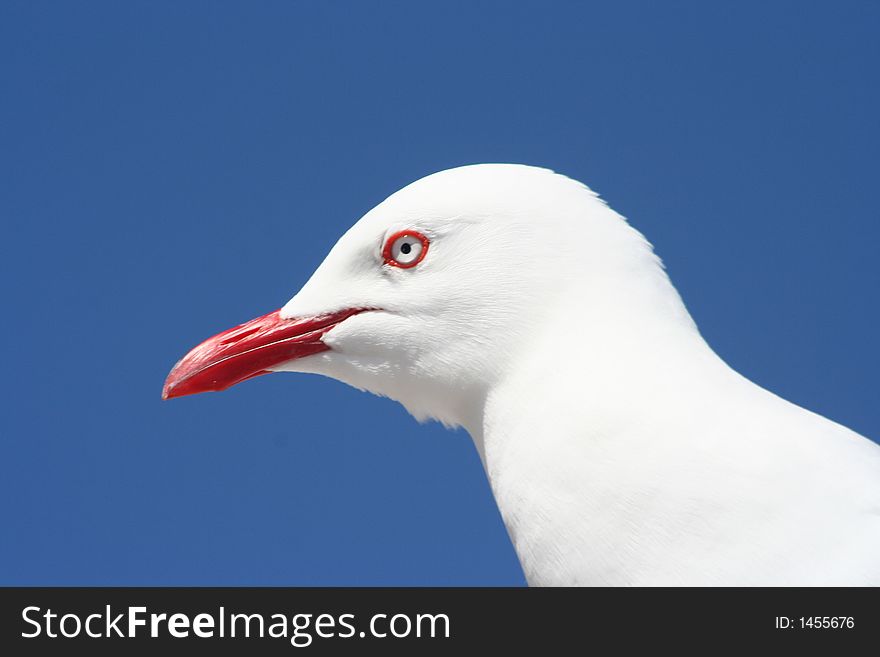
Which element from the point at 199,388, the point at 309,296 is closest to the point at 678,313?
the point at 309,296

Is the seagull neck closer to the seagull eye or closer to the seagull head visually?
the seagull head

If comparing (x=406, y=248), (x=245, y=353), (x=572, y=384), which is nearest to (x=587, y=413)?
(x=572, y=384)

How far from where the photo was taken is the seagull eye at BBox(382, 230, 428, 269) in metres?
3.48

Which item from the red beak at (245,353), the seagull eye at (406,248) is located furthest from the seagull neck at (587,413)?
the red beak at (245,353)

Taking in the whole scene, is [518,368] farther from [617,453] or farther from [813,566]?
[813,566]

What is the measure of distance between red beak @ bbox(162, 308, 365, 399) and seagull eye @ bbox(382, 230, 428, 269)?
376 millimetres

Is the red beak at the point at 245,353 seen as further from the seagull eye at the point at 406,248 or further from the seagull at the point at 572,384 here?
the seagull eye at the point at 406,248

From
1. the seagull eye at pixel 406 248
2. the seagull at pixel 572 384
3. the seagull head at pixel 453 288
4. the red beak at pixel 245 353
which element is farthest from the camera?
the red beak at pixel 245 353

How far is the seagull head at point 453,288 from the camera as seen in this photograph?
3.24 metres

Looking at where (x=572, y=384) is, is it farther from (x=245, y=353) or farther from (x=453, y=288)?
(x=245, y=353)

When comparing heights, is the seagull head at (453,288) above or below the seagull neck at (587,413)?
above

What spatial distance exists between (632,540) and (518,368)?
2.32ft

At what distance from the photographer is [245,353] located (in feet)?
12.4

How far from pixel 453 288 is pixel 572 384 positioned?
619 millimetres
